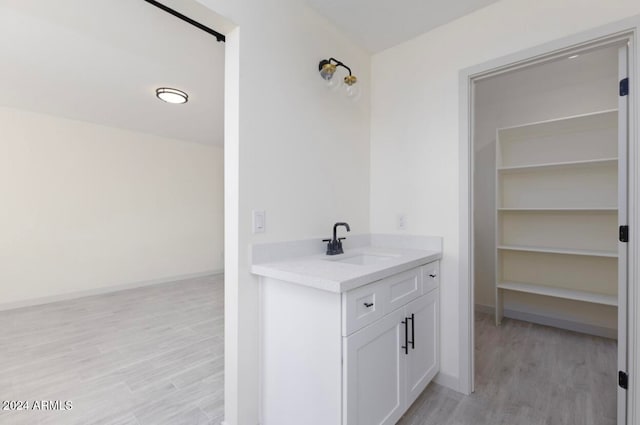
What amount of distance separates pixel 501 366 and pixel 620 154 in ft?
5.52

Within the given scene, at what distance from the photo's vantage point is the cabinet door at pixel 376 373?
3.70 feet

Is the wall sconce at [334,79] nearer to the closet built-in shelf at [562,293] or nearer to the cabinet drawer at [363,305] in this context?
the cabinet drawer at [363,305]

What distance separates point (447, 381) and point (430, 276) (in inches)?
30.1

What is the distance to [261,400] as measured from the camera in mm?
1486

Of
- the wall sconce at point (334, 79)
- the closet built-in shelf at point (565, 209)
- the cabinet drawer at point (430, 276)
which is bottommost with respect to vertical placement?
the cabinet drawer at point (430, 276)

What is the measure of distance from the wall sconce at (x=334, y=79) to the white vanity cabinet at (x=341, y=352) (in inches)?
53.6

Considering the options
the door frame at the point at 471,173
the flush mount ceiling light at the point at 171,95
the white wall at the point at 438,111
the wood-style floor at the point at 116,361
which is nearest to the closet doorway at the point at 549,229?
the door frame at the point at 471,173

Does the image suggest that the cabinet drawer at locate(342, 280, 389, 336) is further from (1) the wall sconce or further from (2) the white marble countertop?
(1) the wall sconce

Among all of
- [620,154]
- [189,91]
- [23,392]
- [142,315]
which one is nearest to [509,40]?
[620,154]

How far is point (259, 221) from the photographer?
150cm

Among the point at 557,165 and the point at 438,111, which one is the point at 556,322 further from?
the point at 438,111

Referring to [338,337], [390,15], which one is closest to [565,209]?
[390,15]

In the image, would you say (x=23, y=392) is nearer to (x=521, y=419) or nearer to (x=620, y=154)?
(x=521, y=419)

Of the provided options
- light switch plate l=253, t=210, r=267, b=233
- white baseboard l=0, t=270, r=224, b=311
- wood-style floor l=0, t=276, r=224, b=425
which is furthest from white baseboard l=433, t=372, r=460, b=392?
white baseboard l=0, t=270, r=224, b=311
